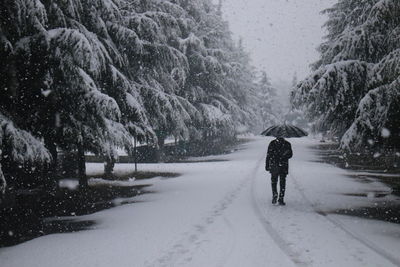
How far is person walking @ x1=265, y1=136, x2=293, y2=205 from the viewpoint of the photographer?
11.2m

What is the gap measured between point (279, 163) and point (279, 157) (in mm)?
157

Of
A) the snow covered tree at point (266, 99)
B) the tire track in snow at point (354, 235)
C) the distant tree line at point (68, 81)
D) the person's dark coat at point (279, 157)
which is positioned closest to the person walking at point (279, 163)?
the person's dark coat at point (279, 157)

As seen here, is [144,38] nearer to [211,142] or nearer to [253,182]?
[253,182]

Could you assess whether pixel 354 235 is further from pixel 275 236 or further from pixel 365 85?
pixel 365 85

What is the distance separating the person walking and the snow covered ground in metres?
0.40

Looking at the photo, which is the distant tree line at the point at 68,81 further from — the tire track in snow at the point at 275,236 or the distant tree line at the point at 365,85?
the distant tree line at the point at 365,85

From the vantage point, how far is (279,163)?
1127 centimetres

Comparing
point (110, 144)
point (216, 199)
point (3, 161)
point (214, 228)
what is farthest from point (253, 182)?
point (3, 161)

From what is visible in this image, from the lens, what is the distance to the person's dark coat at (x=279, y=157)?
11258 mm

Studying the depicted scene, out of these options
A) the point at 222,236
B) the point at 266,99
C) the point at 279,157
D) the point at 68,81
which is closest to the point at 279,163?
the point at 279,157

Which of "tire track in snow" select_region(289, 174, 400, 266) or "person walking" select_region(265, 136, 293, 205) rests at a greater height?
"person walking" select_region(265, 136, 293, 205)

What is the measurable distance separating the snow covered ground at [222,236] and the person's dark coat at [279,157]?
3.09ft

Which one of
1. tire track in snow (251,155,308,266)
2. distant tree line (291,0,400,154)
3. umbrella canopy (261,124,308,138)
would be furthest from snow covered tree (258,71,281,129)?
tire track in snow (251,155,308,266)

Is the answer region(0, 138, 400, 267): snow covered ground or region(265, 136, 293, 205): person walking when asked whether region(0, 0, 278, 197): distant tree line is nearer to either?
region(0, 138, 400, 267): snow covered ground
